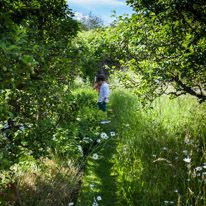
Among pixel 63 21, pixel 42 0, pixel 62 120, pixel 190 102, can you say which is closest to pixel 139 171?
pixel 62 120

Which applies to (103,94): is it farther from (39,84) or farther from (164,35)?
(39,84)

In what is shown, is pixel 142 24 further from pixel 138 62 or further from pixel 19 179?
pixel 19 179

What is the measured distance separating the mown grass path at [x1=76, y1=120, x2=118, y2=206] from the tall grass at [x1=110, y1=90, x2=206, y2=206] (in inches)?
6.4

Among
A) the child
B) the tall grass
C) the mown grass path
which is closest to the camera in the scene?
the tall grass

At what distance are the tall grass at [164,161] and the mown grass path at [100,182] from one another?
0.16 metres

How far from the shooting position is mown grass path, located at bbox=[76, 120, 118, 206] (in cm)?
291

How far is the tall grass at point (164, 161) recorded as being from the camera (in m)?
2.62

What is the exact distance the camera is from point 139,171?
3.14 meters

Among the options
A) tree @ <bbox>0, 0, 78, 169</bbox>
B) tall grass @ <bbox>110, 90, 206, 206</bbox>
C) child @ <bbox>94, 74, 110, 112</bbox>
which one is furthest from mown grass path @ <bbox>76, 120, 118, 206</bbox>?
child @ <bbox>94, 74, 110, 112</bbox>

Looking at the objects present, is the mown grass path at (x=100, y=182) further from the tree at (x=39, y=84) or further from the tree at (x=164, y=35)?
the tree at (x=164, y=35)

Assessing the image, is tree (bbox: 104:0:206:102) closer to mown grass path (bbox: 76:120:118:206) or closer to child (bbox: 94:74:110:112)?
mown grass path (bbox: 76:120:118:206)

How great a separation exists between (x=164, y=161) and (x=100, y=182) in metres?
1.20

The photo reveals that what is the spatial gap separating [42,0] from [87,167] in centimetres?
300

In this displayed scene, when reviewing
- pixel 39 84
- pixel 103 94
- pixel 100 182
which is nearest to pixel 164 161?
pixel 100 182
